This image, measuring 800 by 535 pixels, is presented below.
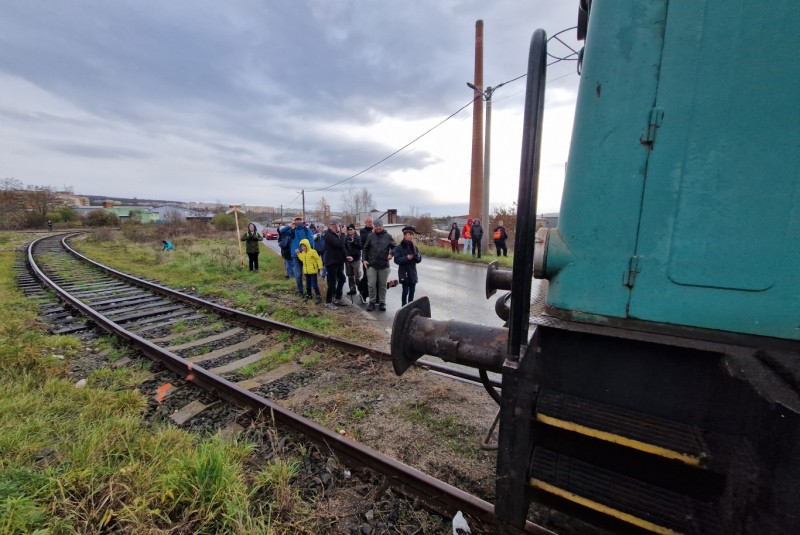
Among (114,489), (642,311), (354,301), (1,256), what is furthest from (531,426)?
(1,256)

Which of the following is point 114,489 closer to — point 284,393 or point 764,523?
point 284,393

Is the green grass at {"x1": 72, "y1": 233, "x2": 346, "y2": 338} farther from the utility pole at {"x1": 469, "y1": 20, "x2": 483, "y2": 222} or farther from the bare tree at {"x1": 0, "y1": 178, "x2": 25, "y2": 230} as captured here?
the bare tree at {"x1": 0, "y1": 178, "x2": 25, "y2": 230}

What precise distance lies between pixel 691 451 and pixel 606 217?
36.2 inches

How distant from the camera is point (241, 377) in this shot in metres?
4.09

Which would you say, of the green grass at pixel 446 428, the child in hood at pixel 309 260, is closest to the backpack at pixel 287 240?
the child in hood at pixel 309 260

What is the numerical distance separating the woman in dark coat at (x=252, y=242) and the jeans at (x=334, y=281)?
4.34 m

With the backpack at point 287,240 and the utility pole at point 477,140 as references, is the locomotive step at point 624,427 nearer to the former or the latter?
the backpack at point 287,240

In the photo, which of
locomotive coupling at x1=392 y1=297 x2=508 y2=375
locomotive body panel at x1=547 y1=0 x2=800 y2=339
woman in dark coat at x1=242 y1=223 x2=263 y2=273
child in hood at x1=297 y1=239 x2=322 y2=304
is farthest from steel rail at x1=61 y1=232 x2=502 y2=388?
woman in dark coat at x1=242 y1=223 x2=263 y2=273

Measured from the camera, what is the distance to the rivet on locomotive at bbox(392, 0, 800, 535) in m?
1.20

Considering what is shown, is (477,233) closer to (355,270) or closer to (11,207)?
(355,270)

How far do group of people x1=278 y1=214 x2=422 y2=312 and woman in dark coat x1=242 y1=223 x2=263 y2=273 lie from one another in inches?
109

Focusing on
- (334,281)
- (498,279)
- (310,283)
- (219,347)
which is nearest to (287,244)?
(310,283)

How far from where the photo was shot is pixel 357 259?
27.1 ft

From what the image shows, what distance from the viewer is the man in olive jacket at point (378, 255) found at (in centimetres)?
679
